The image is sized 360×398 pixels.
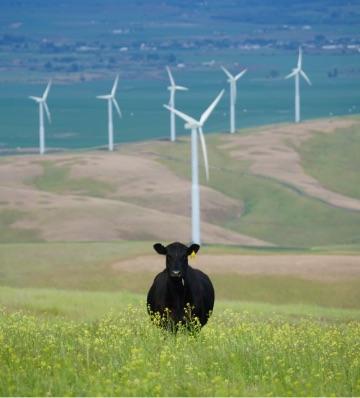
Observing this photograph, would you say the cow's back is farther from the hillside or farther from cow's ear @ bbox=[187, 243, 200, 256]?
the hillside

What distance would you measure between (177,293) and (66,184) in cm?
9571

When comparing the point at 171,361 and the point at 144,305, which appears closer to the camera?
the point at 171,361

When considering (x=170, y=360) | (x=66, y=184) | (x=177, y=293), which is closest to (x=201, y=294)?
(x=177, y=293)

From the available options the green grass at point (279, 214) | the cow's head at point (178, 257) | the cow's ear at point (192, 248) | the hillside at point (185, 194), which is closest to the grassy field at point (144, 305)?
the green grass at point (279, 214)

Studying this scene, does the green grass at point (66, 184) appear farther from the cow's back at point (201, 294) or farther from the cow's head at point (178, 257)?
the cow's head at point (178, 257)

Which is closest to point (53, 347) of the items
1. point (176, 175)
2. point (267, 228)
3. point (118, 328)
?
point (118, 328)

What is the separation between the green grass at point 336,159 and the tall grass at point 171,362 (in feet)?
340

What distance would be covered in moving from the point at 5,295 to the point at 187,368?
61.4 feet

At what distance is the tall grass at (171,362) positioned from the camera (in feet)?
49.6

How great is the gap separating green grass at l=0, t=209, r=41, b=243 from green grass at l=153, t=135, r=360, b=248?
17843 millimetres

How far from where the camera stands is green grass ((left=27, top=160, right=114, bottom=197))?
4437 inches

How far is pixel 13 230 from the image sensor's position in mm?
83125

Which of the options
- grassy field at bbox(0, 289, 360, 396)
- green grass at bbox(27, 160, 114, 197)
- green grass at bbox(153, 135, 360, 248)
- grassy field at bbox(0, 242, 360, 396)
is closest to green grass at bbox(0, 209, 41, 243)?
green grass at bbox(153, 135, 360, 248)

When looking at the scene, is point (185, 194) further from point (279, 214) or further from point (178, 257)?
point (178, 257)
